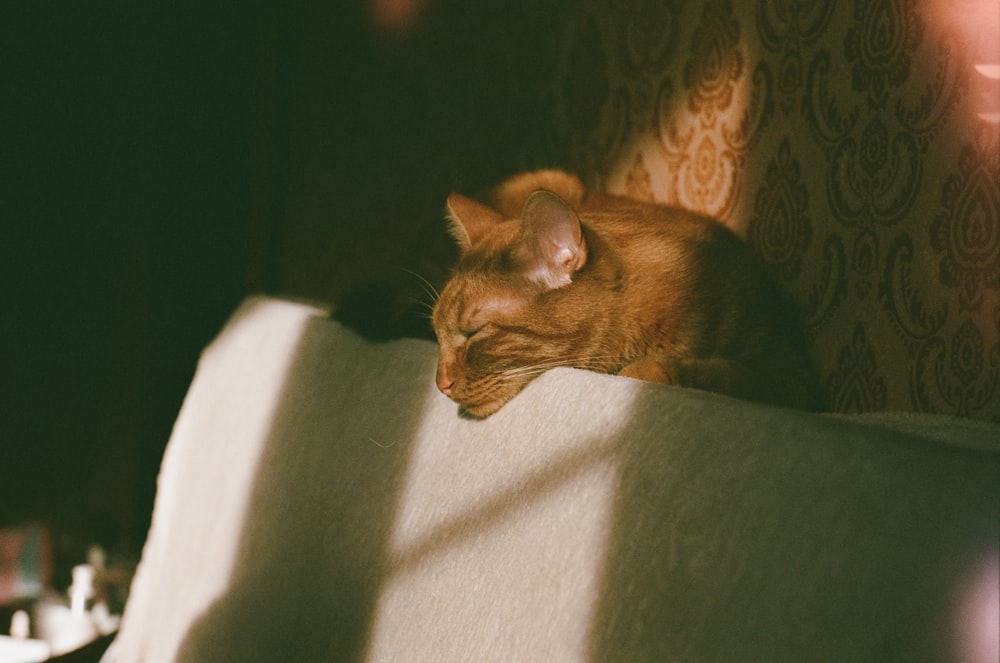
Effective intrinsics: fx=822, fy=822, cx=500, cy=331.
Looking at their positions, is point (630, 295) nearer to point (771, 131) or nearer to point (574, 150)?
point (771, 131)

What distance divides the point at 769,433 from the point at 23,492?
9.41 feet

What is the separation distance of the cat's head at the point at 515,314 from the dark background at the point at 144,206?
1449 mm

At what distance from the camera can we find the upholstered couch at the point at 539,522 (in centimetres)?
59

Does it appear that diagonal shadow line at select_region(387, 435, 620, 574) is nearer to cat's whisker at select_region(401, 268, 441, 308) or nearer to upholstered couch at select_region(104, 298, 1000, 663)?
upholstered couch at select_region(104, 298, 1000, 663)

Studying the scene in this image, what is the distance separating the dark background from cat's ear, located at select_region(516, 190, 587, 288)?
4.91 ft

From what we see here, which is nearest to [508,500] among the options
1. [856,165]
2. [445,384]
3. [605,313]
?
[445,384]

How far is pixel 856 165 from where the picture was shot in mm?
1139

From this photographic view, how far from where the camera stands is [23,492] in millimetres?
2834

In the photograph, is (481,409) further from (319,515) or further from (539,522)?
(319,515)

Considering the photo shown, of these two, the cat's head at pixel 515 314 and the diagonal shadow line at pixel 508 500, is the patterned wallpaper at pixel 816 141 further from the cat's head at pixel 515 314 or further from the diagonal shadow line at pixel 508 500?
the diagonal shadow line at pixel 508 500

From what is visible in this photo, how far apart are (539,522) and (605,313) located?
1.18 ft

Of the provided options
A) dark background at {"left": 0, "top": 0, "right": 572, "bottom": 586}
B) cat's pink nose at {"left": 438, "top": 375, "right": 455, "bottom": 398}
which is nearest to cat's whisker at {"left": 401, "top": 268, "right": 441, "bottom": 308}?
cat's pink nose at {"left": 438, "top": 375, "right": 455, "bottom": 398}

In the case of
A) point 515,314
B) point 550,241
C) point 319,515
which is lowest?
point 319,515

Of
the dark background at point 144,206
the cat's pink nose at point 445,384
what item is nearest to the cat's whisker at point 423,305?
the cat's pink nose at point 445,384
